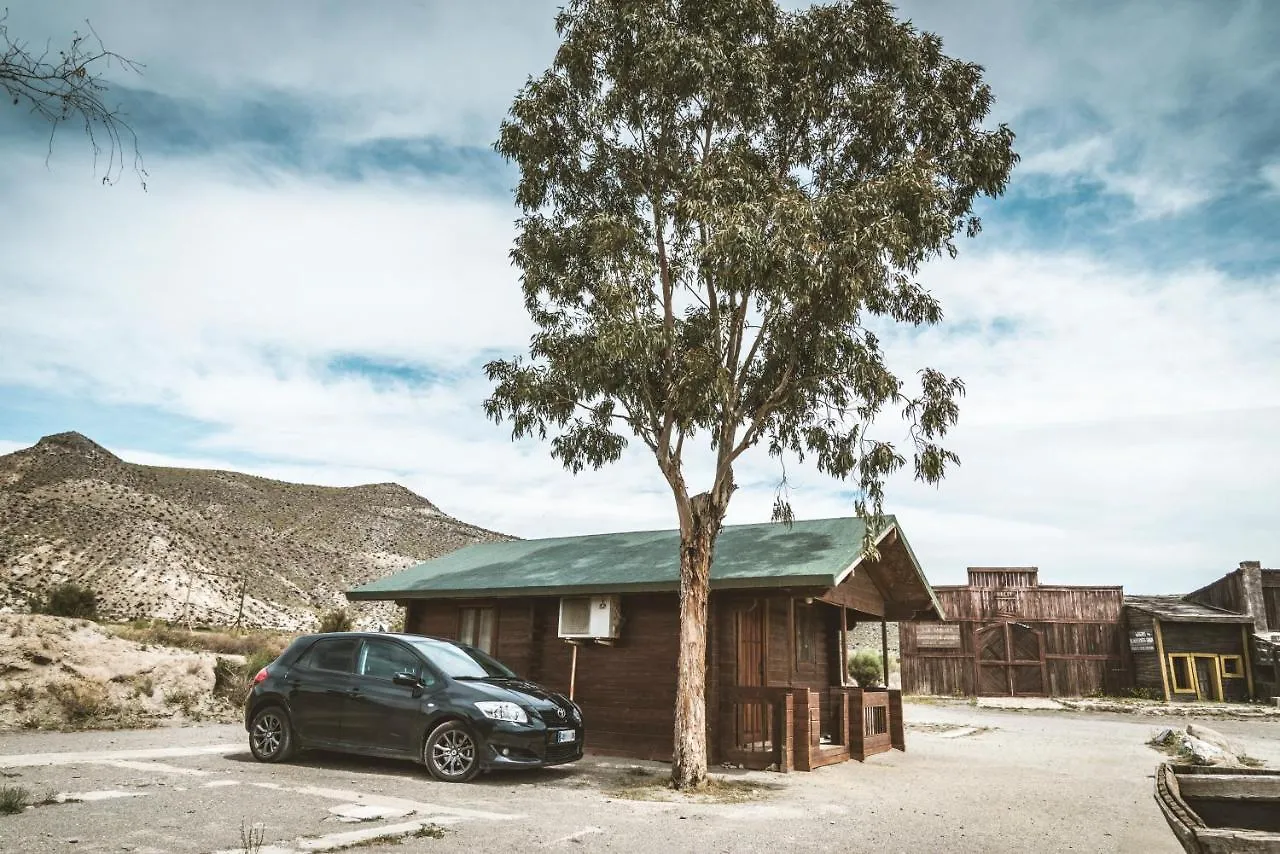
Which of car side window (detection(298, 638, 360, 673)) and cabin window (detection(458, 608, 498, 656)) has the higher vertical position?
cabin window (detection(458, 608, 498, 656))

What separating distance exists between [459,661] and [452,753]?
1302mm

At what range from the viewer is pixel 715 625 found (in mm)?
13523

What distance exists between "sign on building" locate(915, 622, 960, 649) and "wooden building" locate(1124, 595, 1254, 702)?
21.3 ft

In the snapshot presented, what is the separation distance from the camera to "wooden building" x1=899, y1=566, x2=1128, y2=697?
33.1 metres

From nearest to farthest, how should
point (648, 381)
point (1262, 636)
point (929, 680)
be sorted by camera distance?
point (648, 381)
point (1262, 636)
point (929, 680)

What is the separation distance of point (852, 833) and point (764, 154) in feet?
31.8

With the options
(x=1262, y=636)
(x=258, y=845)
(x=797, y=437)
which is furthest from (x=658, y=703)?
(x=1262, y=636)

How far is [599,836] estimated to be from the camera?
742 cm

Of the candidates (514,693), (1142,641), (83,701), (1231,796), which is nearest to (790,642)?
(514,693)

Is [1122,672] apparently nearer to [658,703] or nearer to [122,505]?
[658,703]

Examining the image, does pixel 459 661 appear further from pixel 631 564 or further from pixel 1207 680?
pixel 1207 680

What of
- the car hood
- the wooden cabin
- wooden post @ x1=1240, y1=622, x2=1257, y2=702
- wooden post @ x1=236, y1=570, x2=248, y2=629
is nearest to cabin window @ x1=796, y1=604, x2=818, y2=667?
the wooden cabin

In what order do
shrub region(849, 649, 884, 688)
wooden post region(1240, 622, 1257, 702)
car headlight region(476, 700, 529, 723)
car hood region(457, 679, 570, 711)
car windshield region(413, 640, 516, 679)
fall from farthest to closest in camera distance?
shrub region(849, 649, 884, 688) → wooden post region(1240, 622, 1257, 702) → car windshield region(413, 640, 516, 679) → car hood region(457, 679, 570, 711) → car headlight region(476, 700, 529, 723)

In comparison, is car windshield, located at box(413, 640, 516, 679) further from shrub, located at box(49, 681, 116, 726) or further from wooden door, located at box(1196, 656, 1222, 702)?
wooden door, located at box(1196, 656, 1222, 702)
